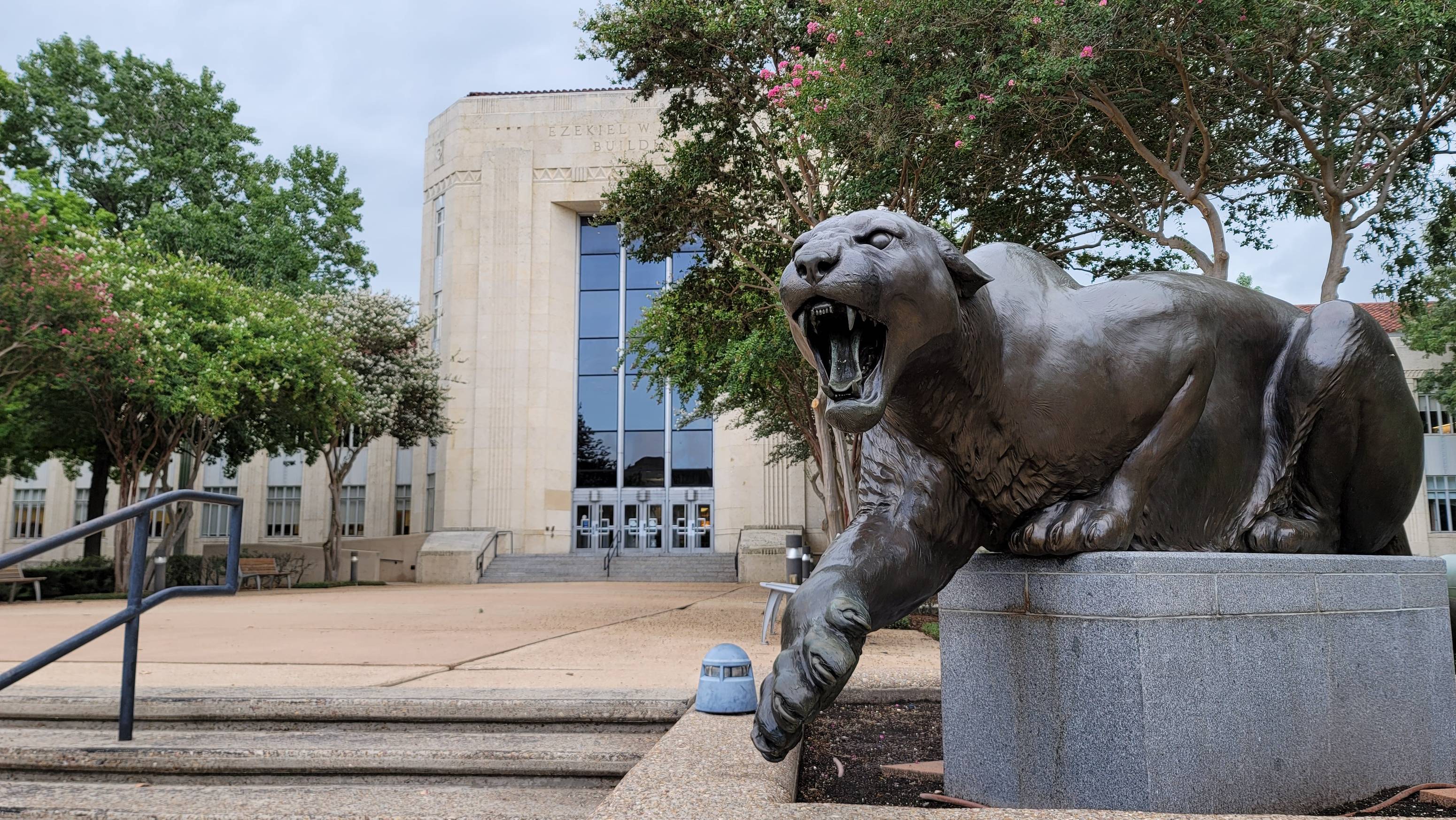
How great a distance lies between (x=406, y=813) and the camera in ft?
10.1

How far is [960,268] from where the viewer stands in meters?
2.36

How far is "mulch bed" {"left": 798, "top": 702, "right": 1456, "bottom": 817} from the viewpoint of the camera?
2.66 metres

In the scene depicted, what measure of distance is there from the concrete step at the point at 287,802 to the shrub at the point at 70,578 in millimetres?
19069

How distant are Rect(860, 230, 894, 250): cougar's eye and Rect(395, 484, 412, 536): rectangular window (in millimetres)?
31359

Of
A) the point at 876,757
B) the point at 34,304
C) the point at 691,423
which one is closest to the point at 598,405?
the point at 691,423

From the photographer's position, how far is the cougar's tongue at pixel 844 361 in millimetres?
2008

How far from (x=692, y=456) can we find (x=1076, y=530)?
27.2 metres

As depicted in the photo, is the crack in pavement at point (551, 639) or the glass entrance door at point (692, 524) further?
the glass entrance door at point (692, 524)

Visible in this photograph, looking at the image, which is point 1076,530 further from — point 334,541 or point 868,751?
point 334,541

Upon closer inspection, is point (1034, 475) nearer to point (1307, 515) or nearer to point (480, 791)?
point (1307, 515)

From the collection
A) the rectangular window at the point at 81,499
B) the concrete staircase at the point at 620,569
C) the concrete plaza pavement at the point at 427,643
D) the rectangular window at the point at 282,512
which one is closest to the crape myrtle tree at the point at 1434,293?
the concrete plaza pavement at the point at 427,643

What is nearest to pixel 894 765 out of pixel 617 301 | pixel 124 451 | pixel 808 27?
pixel 808 27

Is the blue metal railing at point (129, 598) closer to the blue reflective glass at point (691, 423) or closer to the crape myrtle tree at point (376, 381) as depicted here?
the crape myrtle tree at point (376, 381)

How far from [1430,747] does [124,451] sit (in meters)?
23.1
